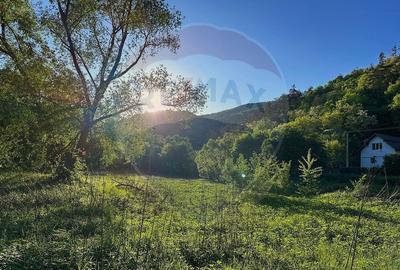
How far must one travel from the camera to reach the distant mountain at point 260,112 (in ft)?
260

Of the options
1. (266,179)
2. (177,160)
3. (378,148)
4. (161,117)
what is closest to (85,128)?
(161,117)

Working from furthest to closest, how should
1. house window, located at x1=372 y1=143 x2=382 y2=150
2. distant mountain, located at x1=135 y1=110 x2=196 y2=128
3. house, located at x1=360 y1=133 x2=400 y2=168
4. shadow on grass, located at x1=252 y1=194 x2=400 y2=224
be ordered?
house window, located at x1=372 y1=143 x2=382 y2=150 → house, located at x1=360 y1=133 x2=400 y2=168 → distant mountain, located at x1=135 y1=110 x2=196 y2=128 → shadow on grass, located at x1=252 y1=194 x2=400 y2=224

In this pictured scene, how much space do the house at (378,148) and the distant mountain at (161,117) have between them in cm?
3179

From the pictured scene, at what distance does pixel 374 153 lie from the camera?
46031mm

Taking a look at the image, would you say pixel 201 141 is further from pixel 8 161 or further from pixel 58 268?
pixel 58 268

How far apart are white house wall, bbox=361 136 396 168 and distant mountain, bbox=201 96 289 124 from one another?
2644cm

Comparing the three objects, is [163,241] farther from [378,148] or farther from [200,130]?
[200,130]

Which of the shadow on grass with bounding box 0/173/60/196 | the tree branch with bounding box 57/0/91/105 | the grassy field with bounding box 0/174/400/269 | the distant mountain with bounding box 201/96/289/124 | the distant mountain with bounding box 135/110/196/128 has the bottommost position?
the grassy field with bounding box 0/174/400/269

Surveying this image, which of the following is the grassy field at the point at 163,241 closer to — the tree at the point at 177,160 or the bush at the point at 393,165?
the bush at the point at 393,165

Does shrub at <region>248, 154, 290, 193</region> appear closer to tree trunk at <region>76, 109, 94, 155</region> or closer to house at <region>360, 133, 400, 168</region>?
tree trunk at <region>76, 109, 94, 155</region>

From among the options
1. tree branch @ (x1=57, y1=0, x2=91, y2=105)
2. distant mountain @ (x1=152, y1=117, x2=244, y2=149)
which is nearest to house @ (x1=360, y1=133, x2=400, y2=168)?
distant mountain @ (x1=152, y1=117, x2=244, y2=149)

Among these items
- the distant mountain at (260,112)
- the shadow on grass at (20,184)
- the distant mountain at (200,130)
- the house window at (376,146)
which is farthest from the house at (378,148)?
the shadow on grass at (20,184)

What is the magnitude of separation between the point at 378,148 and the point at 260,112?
146 ft

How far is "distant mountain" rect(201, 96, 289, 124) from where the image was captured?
7912cm
